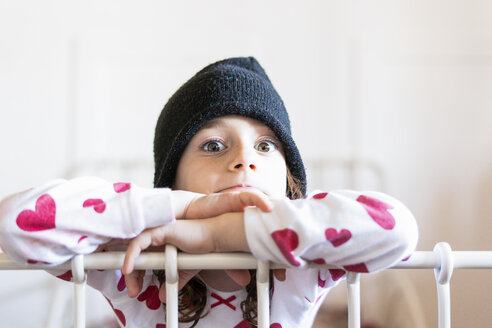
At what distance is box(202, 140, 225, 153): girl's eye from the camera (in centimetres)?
83

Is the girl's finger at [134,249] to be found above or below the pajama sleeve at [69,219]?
below

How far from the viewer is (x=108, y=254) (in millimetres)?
544

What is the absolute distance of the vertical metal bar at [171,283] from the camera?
20.8 inches

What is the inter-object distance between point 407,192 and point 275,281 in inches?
40.3

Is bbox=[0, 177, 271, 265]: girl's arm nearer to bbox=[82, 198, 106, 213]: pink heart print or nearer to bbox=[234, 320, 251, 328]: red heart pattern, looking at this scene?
bbox=[82, 198, 106, 213]: pink heart print

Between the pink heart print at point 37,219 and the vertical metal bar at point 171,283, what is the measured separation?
123 millimetres

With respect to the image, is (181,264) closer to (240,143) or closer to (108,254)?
(108,254)

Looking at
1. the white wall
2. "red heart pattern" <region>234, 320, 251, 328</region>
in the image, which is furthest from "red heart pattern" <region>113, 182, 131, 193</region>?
the white wall

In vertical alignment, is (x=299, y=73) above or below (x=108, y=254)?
above

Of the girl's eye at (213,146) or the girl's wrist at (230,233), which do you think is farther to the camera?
the girl's eye at (213,146)

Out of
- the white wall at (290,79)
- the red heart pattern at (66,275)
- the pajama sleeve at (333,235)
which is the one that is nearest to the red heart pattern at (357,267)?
the pajama sleeve at (333,235)

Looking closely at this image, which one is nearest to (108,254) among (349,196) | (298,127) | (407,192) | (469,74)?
(349,196)

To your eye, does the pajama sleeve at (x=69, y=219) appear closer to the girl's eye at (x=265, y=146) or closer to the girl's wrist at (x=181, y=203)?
the girl's wrist at (x=181, y=203)

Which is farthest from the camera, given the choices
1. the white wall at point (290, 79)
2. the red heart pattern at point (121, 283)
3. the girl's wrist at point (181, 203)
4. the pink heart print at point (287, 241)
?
the white wall at point (290, 79)
